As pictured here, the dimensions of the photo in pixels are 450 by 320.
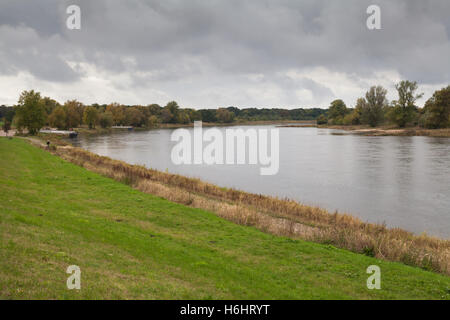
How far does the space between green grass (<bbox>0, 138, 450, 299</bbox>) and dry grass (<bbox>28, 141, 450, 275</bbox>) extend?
1154 mm

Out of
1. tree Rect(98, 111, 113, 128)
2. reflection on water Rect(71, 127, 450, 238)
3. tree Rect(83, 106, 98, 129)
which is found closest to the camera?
reflection on water Rect(71, 127, 450, 238)

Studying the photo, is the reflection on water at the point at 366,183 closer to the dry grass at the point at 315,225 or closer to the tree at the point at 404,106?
the dry grass at the point at 315,225

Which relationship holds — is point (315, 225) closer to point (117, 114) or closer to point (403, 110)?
point (403, 110)

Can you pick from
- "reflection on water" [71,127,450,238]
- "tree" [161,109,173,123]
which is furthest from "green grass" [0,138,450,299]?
"tree" [161,109,173,123]

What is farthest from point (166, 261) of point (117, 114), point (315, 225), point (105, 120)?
point (117, 114)

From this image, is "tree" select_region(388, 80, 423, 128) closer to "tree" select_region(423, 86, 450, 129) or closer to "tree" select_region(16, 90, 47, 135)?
"tree" select_region(423, 86, 450, 129)

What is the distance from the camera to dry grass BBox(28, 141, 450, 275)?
40.4ft

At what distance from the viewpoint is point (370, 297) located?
27.6ft

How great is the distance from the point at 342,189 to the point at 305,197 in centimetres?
486

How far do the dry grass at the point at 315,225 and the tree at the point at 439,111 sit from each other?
296 ft

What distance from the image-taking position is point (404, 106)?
107 meters

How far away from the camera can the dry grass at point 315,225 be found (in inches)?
485

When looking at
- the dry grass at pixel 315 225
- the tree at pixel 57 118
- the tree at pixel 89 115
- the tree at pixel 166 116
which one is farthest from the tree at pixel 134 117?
the dry grass at pixel 315 225

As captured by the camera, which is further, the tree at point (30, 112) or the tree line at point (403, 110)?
the tree line at point (403, 110)
